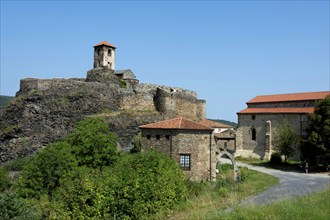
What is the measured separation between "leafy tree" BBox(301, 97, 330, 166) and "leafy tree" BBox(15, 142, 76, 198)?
24.2 metres

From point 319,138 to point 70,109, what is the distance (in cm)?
2672

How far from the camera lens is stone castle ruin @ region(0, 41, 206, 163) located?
35844 millimetres

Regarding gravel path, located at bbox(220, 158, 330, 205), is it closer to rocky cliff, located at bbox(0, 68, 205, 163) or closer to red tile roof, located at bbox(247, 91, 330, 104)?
red tile roof, located at bbox(247, 91, 330, 104)

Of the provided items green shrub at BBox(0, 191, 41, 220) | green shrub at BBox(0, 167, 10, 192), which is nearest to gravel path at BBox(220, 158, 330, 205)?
green shrub at BBox(0, 191, 41, 220)

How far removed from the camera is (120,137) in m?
37.8

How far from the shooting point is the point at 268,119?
47938mm

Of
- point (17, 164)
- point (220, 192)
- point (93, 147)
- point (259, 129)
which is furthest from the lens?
point (259, 129)

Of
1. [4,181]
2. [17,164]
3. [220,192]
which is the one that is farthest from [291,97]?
[4,181]

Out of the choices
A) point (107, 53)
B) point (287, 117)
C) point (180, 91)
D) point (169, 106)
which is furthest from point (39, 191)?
point (107, 53)

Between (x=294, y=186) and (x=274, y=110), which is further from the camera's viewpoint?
(x=274, y=110)

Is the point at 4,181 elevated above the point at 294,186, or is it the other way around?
the point at 294,186

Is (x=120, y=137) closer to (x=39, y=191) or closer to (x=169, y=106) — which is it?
(x=169, y=106)

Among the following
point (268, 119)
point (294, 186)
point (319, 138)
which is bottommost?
Result: point (294, 186)

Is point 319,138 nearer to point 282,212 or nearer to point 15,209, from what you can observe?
point 282,212
